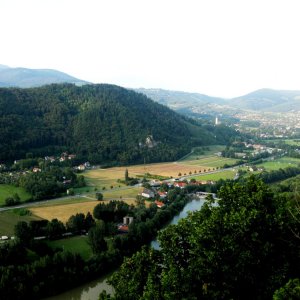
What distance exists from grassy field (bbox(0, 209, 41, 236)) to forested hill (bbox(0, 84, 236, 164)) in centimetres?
2701

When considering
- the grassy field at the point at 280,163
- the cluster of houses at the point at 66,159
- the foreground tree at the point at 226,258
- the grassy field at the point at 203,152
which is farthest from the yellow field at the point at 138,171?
the foreground tree at the point at 226,258

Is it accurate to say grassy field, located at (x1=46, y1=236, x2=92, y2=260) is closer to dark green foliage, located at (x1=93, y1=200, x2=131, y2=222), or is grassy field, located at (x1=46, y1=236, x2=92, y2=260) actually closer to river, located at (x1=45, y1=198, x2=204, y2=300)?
river, located at (x1=45, y1=198, x2=204, y2=300)

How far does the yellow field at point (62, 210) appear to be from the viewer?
1407 inches

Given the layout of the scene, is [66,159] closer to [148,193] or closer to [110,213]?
[148,193]

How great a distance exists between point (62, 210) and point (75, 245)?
10.4m

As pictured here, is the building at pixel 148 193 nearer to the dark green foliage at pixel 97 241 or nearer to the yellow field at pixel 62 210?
the yellow field at pixel 62 210

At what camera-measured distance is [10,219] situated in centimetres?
3419

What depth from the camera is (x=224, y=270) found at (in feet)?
37.6

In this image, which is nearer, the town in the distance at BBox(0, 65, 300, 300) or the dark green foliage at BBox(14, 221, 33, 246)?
the town in the distance at BBox(0, 65, 300, 300)

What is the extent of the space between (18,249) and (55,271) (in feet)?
10.4

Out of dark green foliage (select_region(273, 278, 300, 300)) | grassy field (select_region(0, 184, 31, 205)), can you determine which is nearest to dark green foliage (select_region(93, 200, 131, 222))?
grassy field (select_region(0, 184, 31, 205))

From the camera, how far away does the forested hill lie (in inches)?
2768

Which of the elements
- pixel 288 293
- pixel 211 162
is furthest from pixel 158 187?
pixel 288 293

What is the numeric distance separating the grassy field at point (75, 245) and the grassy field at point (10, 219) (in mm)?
4082
